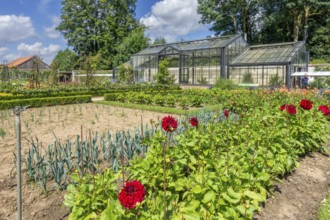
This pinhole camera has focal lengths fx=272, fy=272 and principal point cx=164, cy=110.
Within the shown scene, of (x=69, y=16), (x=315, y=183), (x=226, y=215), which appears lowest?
(x=315, y=183)

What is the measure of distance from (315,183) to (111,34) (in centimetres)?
3981

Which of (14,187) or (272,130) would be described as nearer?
(14,187)

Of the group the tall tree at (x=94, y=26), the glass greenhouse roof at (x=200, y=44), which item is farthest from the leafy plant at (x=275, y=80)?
the tall tree at (x=94, y=26)

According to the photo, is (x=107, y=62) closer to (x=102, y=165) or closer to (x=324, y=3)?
(x=324, y=3)

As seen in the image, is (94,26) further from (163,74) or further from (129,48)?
(163,74)

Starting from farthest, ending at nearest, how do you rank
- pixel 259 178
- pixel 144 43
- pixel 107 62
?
pixel 107 62 → pixel 144 43 → pixel 259 178

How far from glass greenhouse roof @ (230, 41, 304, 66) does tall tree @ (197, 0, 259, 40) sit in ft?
36.2

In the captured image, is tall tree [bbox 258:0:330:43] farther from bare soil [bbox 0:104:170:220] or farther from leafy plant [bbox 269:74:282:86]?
bare soil [bbox 0:104:170:220]

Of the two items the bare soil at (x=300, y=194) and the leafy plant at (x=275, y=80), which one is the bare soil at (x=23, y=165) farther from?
the leafy plant at (x=275, y=80)

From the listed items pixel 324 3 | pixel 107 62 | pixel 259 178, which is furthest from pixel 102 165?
pixel 107 62

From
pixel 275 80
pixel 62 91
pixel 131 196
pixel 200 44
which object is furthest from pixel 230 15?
pixel 131 196

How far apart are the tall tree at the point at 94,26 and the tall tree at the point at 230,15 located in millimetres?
13568

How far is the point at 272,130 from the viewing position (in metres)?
3.51

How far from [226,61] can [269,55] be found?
3221mm
